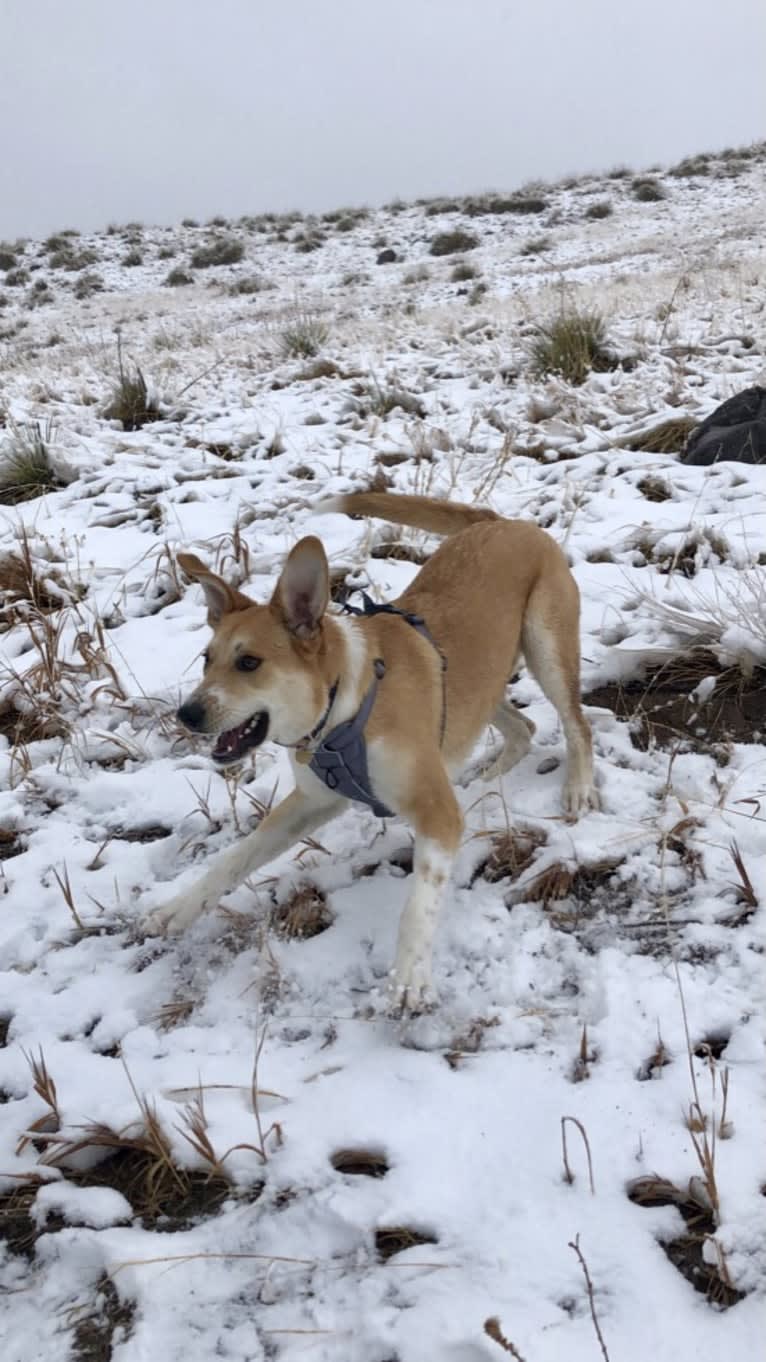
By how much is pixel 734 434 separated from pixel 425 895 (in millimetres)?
4106

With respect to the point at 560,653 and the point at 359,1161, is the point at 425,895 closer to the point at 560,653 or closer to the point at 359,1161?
the point at 359,1161

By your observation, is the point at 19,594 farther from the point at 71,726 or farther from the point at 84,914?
the point at 84,914

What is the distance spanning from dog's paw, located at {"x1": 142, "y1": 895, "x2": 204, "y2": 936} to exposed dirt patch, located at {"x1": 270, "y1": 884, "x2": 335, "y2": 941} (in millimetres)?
257

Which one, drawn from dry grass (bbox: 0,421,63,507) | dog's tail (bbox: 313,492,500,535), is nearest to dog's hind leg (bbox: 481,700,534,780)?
dog's tail (bbox: 313,492,500,535)

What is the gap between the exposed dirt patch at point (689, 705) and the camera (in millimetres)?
3266

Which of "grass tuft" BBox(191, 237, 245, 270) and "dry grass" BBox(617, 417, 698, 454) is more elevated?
"grass tuft" BBox(191, 237, 245, 270)

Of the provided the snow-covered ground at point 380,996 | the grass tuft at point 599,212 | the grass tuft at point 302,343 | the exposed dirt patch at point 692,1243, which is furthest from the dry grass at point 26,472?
the grass tuft at point 599,212

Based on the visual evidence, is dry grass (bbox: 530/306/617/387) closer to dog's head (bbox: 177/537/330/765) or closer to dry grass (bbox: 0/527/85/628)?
Result: dry grass (bbox: 0/527/85/628)

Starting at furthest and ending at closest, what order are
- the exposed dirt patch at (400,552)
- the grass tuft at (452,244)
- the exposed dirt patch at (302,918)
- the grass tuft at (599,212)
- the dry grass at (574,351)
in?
the grass tuft at (599,212) → the grass tuft at (452,244) → the dry grass at (574,351) → the exposed dirt patch at (400,552) → the exposed dirt patch at (302,918)

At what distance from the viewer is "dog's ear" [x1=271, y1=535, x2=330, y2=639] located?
2445 mm

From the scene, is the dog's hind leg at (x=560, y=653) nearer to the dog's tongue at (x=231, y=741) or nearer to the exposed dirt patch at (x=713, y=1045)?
the exposed dirt patch at (x=713, y=1045)

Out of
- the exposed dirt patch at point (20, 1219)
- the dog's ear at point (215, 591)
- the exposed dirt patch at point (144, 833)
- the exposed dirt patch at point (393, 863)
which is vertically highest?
the dog's ear at point (215, 591)

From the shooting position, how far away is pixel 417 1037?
87.6 inches

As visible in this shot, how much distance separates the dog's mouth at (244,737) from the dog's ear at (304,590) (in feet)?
Answer: 0.91
